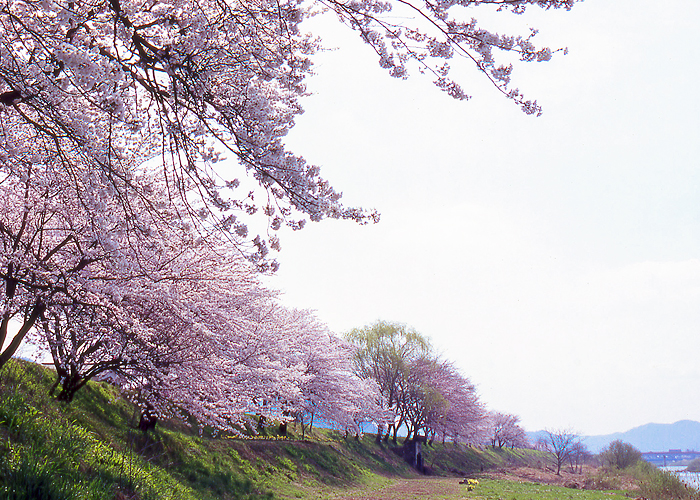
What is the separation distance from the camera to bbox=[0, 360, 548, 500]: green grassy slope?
225 inches

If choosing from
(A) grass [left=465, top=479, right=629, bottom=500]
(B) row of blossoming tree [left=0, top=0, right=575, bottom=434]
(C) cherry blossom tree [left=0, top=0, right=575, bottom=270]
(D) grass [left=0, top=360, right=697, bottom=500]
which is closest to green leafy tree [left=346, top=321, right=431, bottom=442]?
(D) grass [left=0, top=360, right=697, bottom=500]

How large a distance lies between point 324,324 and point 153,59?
28.0 meters

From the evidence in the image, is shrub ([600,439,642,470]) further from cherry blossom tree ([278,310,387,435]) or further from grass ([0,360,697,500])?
cherry blossom tree ([278,310,387,435])

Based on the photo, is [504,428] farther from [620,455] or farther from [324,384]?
[324,384]

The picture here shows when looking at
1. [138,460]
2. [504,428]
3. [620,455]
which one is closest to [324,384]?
[138,460]

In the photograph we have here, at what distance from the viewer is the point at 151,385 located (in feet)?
36.8

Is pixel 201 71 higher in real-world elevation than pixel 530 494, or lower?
higher

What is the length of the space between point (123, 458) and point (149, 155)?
17.4 ft

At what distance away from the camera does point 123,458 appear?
24.3 ft

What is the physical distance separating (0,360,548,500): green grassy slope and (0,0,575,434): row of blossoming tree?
55.4 inches

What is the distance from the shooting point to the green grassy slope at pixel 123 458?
571 centimetres

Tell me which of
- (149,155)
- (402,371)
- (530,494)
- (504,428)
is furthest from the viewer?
(504,428)

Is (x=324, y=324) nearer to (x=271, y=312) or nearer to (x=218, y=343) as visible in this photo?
(x=271, y=312)

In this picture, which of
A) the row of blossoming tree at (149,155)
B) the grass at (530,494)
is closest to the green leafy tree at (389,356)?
the grass at (530,494)
